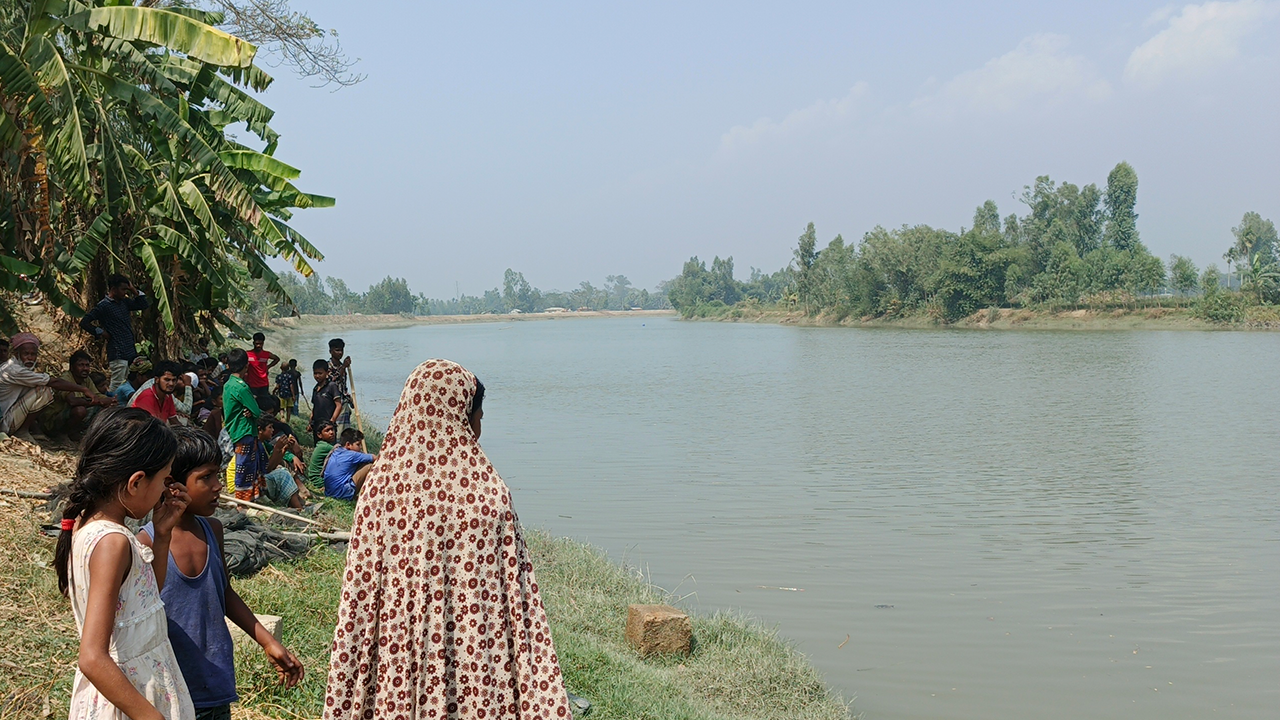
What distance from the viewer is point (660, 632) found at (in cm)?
606

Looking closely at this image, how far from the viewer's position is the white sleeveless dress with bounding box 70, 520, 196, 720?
2.08 m

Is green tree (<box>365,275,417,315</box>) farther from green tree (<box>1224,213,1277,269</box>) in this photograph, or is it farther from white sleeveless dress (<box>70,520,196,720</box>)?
white sleeveless dress (<box>70,520,196,720</box>)

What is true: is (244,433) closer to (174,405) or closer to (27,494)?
(174,405)

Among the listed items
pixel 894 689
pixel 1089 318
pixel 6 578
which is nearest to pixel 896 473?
pixel 894 689

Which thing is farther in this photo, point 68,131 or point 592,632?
point 68,131

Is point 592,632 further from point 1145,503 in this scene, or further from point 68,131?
point 1145,503

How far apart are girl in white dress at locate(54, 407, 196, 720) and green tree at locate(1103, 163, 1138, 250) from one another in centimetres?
8130

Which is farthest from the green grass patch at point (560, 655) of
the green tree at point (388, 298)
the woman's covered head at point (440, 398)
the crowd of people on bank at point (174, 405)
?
the green tree at point (388, 298)

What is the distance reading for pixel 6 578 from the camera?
15.0ft

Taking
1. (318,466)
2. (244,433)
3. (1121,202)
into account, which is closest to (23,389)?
(244,433)

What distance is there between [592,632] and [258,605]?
2.28m

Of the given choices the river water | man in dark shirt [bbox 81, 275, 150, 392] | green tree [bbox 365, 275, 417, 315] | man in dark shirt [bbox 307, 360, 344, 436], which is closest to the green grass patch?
the river water

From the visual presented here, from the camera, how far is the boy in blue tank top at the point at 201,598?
2471 mm

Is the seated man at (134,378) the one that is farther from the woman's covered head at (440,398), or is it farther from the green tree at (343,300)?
the green tree at (343,300)
